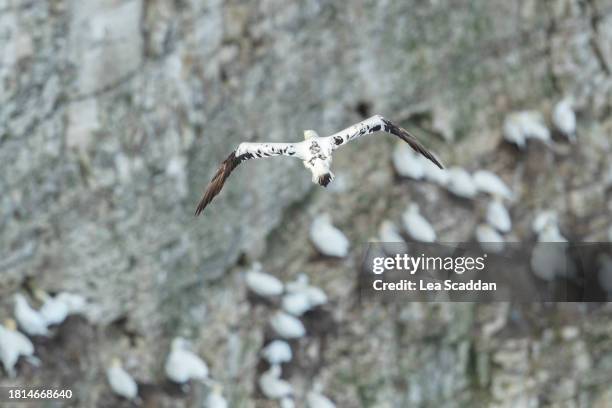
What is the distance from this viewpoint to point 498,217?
432 inches

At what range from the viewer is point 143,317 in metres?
9.81

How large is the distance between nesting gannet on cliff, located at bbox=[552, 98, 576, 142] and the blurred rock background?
0.59ft

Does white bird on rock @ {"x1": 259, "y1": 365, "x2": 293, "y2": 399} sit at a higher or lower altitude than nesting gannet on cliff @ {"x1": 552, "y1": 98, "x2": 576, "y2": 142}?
lower

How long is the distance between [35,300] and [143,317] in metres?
0.98

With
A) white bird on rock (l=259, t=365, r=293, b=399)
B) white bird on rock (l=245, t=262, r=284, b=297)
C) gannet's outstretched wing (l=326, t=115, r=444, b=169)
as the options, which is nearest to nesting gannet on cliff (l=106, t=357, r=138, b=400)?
white bird on rock (l=259, t=365, r=293, b=399)

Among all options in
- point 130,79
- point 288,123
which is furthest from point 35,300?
point 288,123

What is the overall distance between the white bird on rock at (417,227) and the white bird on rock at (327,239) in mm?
639

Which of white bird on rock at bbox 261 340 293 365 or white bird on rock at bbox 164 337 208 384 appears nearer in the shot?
white bird on rock at bbox 164 337 208 384

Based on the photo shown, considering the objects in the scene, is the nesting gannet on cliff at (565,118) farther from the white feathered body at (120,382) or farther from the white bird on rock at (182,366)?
the white feathered body at (120,382)

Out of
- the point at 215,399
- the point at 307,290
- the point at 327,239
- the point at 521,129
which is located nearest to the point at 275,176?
the point at 327,239

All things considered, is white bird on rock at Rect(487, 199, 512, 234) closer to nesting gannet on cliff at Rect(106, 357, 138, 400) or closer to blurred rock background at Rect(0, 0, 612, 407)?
blurred rock background at Rect(0, 0, 612, 407)

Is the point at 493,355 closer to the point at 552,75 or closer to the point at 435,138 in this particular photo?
the point at 435,138

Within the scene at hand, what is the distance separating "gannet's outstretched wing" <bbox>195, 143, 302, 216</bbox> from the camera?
586cm

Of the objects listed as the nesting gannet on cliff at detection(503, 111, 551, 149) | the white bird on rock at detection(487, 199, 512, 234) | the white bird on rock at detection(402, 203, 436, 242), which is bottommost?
the white bird on rock at detection(402, 203, 436, 242)
